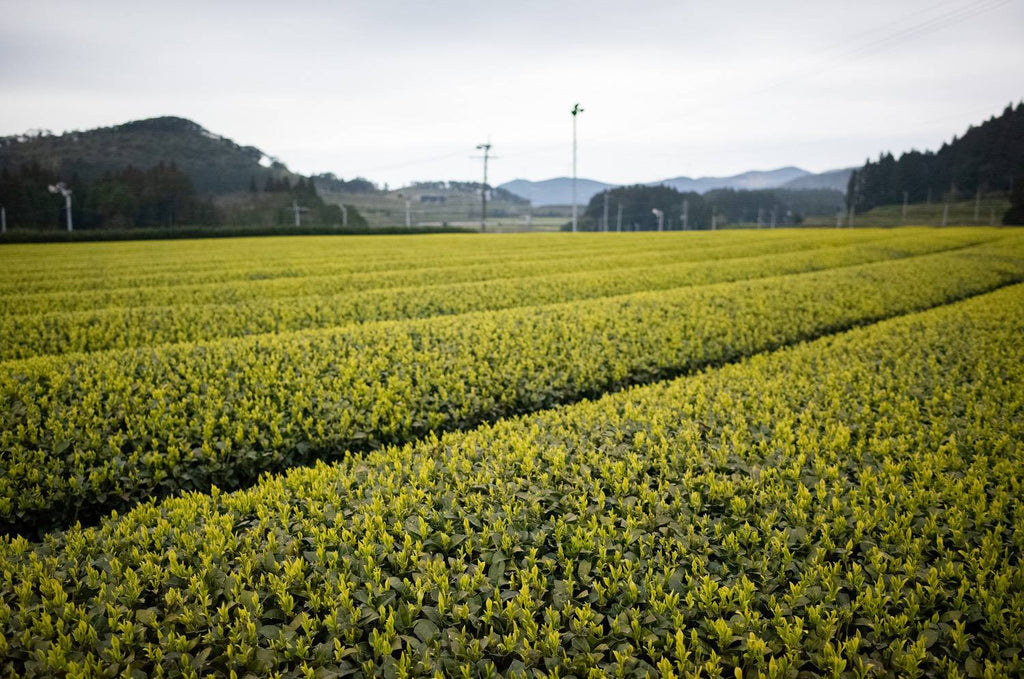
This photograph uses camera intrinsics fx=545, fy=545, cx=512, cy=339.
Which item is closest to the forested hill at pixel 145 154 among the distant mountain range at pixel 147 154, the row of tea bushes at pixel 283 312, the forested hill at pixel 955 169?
the distant mountain range at pixel 147 154

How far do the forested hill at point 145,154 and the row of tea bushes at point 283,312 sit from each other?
108 metres

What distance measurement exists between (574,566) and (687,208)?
10687cm

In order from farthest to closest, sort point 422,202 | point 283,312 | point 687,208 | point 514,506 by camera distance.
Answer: point 422,202 → point 687,208 → point 283,312 → point 514,506

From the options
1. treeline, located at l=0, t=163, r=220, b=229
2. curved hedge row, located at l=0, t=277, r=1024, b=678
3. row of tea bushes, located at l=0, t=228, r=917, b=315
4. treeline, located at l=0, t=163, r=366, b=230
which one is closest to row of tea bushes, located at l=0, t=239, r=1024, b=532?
curved hedge row, located at l=0, t=277, r=1024, b=678

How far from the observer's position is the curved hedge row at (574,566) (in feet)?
7.84

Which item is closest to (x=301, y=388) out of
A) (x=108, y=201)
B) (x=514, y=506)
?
(x=514, y=506)

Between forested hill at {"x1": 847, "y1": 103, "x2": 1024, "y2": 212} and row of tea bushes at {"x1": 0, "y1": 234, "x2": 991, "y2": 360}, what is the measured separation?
3441 inches

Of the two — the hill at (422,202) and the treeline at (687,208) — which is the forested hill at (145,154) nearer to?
the hill at (422,202)

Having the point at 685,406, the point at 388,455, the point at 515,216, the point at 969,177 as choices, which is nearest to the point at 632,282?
the point at 685,406

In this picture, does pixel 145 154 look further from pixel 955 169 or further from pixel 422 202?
pixel 955 169

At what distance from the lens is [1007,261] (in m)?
19.5

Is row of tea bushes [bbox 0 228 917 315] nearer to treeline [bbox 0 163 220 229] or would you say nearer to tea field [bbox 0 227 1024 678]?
tea field [bbox 0 227 1024 678]

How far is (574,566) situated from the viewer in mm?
3012

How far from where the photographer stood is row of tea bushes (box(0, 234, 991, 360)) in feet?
Answer: 29.3
